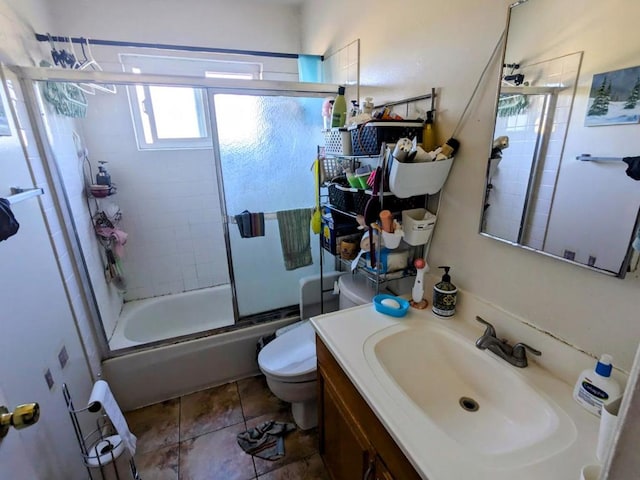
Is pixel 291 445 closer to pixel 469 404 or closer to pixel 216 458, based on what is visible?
pixel 216 458

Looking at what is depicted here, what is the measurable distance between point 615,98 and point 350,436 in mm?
1220

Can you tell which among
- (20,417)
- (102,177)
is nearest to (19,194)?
(20,417)

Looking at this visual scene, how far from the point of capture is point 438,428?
2.47ft

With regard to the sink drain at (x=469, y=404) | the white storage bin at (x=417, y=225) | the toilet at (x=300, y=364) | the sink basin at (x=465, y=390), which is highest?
A: the white storage bin at (x=417, y=225)

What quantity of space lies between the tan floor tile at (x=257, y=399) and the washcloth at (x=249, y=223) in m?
1.00

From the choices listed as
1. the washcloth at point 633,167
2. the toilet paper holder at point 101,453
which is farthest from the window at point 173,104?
the washcloth at point 633,167

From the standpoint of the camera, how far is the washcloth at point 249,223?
6.09ft

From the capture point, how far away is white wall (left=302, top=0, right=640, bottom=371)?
30.6 inches

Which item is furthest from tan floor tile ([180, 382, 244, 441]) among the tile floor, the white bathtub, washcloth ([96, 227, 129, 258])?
washcloth ([96, 227, 129, 258])

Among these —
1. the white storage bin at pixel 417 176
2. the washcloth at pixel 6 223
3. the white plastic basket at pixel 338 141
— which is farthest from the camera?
the white plastic basket at pixel 338 141

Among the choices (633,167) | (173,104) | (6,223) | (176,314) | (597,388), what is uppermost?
(173,104)

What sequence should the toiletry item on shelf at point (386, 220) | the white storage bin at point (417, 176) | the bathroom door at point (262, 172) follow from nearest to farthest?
the white storage bin at point (417, 176) → the toiletry item on shelf at point (386, 220) → the bathroom door at point (262, 172)

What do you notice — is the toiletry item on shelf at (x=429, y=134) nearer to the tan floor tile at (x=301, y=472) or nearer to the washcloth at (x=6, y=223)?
the washcloth at (x=6, y=223)

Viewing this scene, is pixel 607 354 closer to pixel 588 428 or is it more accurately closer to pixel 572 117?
pixel 588 428
